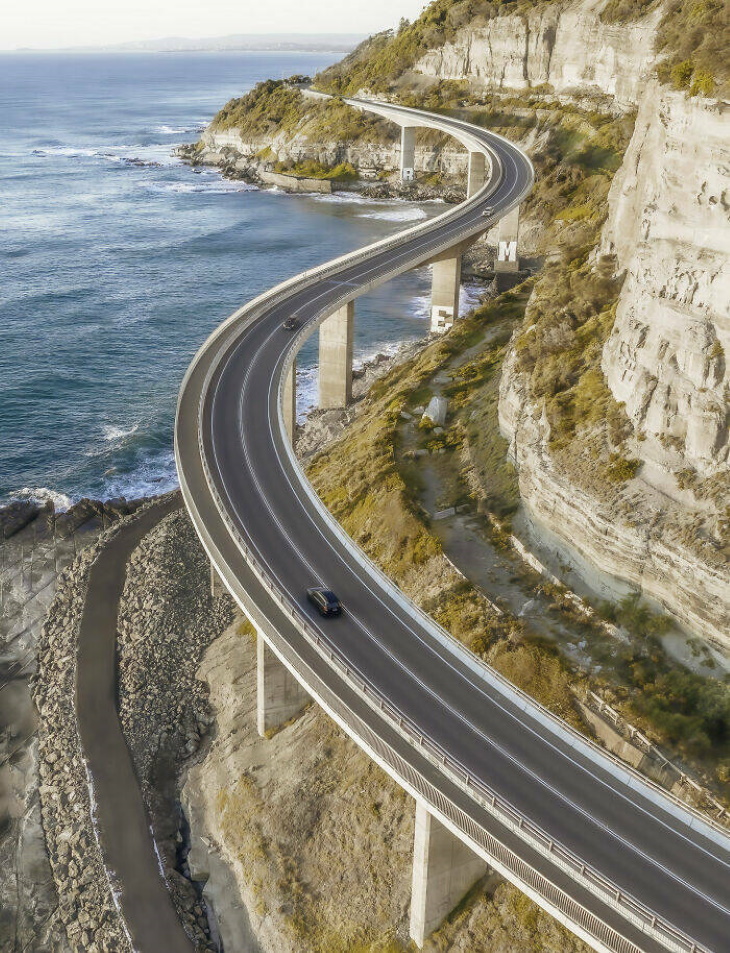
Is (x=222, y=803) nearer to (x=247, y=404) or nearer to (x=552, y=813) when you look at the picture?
(x=552, y=813)

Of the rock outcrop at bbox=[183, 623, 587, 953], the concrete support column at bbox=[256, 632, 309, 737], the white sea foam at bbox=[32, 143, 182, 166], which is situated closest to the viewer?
the rock outcrop at bbox=[183, 623, 587, 953]

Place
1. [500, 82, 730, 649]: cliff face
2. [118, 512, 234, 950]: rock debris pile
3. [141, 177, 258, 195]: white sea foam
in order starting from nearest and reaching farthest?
[500, 82, 730, 649]: cliff face < [118, 512, 234, 950]: rock debris pile < [141, 177, 258, 195]: white sea foam

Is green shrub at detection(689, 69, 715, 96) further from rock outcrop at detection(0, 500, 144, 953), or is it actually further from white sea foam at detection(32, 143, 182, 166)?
white sea foam at detection(32, 143, 182, 166)

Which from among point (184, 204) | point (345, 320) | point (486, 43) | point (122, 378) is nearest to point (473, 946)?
point (345, 320)

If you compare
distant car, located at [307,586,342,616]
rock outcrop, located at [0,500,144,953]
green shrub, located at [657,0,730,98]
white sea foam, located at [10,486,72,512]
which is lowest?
rock outcrop, located at [0,500,144,953]

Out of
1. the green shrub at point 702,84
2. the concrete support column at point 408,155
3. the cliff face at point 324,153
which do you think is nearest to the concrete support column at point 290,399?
the green shrub at point 702,84

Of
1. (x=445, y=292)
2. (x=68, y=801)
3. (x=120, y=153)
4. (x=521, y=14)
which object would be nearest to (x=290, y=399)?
(x=68, y=801)

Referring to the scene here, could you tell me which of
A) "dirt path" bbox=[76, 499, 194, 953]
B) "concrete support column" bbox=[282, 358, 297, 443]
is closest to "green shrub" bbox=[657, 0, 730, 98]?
"concrete support column" bbox=[282, 358, 297, 443]

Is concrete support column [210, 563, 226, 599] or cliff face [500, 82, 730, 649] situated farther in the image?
concrete support column [210, 563, 226, 599]
